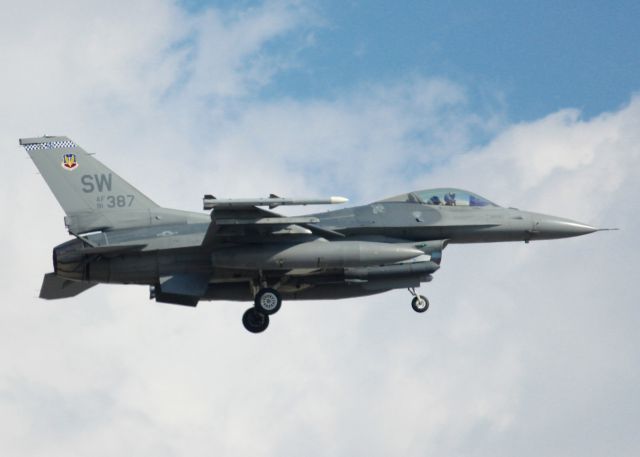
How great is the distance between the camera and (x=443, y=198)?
28.5m

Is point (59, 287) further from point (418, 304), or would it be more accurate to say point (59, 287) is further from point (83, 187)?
point (418, 304)

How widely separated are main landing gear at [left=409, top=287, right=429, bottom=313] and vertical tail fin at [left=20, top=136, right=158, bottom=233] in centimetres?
582

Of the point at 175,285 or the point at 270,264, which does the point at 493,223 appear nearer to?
the point at 270,264

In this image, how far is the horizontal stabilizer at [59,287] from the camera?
28.1m

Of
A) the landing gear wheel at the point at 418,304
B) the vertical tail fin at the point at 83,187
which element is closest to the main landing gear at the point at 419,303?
the landing gear wheel at the point at 418,304

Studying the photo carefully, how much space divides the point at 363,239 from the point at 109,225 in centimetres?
526

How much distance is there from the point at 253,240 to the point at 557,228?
682 centimetres

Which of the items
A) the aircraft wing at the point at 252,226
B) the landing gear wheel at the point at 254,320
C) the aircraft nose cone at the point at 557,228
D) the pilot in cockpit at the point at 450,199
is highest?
the pilot in cockpit at the point at 450,199

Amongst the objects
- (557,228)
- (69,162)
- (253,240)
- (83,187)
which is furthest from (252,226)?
(557,228)

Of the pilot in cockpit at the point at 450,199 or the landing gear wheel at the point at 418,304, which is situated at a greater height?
the pilot in cockpit at the point at 450,199

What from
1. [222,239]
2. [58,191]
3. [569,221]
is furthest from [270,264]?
[569,221]

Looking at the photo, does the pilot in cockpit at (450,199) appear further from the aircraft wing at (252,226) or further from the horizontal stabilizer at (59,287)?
the horizontal stabilizer at (59,287)

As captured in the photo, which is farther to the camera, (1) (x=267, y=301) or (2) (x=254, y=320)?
(2) (x=254, y=320)

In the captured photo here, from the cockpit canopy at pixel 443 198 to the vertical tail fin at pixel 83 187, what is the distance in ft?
17.9
